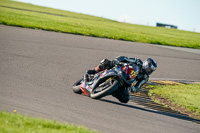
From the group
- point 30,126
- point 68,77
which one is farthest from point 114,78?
point 68,77

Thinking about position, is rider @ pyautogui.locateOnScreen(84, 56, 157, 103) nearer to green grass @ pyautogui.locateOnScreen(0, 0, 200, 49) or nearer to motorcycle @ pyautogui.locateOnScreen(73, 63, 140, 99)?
motorcycle @ pyautogui.locateOnScreen(73, 63, 140, 99)

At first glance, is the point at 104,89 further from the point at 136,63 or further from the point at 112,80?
the point at 136,63

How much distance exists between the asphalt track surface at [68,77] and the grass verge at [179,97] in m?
1.23

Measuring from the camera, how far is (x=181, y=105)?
32.4 ft

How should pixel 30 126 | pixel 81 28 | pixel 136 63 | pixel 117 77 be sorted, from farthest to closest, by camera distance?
1. pixel 81 28
2. pixel 136 63
3. pixel 117 77
4. pixel 30 126

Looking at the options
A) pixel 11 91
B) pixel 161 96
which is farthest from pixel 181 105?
pixel 11 91

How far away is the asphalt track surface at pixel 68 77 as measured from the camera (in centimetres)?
665

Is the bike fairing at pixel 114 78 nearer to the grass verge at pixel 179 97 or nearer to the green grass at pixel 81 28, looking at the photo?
the grass verge at pixel 179 97

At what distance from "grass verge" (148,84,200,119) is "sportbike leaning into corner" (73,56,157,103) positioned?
71.7 inches

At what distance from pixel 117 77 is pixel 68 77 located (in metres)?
3.28

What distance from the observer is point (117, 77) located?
773 centimetres

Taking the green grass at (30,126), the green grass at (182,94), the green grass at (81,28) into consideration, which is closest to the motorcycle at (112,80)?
the green grass at (30,126)

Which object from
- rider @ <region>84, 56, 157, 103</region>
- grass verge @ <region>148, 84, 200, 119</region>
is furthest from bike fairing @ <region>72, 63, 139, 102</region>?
grass verge @ <region>148, 84, 200, 119</region>

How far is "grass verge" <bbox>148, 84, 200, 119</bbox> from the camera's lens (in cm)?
957
